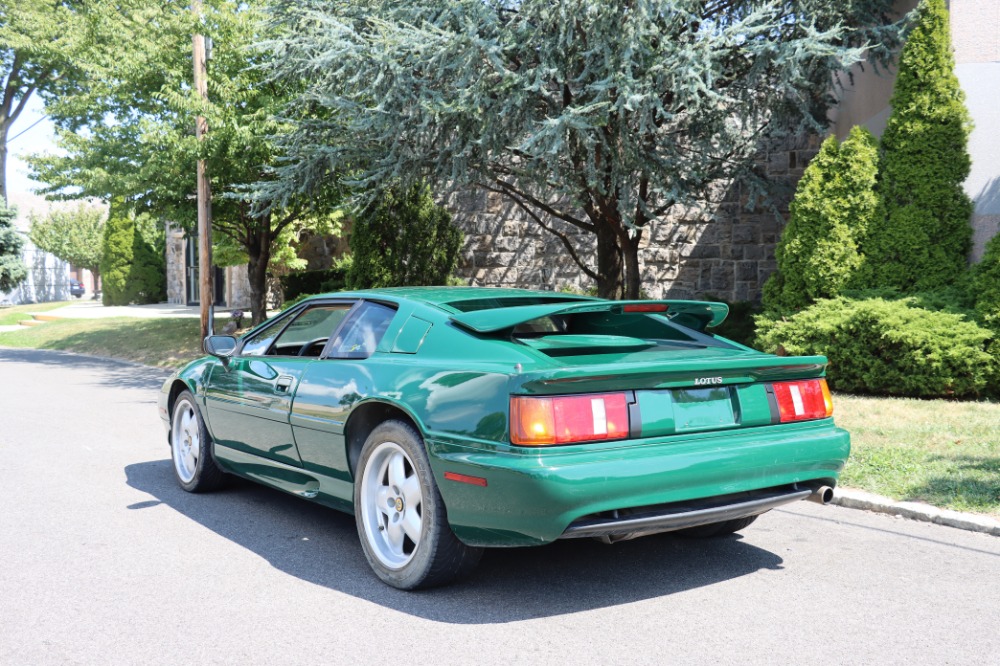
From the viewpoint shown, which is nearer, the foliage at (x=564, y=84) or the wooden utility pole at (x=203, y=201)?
the foliage at (x=564, y=84)

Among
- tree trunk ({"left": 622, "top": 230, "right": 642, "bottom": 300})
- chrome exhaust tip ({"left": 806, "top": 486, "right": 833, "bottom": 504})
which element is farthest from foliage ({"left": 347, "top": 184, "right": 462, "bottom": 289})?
chrome exhaust tip ({"left": 806, "top": 486, "right": 833, "bottom": 504})

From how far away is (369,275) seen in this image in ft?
56.4

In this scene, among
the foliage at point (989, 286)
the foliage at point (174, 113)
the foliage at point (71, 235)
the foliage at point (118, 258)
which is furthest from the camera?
the foliage at point (71, 235)

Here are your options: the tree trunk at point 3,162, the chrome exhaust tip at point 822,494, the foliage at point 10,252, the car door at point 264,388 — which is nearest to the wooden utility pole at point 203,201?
the car door at point 264,388

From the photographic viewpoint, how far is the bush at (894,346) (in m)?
9.52

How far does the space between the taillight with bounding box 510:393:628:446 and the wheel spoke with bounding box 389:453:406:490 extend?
788 millimetres

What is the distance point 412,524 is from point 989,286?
794 cm

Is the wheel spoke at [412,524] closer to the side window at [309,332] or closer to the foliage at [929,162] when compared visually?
the side window at [309,332]

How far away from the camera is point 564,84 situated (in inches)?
426

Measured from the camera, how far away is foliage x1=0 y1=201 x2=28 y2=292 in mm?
40938

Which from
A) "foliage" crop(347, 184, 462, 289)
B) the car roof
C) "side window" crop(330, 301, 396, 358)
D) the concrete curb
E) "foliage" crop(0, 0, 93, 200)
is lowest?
the concrete curb

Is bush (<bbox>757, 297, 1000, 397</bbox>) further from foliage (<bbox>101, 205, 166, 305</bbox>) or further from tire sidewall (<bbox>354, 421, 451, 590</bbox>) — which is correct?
foliage (<bbox>101, 205, 166, 305</bbox>)

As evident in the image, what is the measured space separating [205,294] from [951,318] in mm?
12084

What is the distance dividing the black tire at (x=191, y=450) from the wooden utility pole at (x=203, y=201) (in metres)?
8.95
